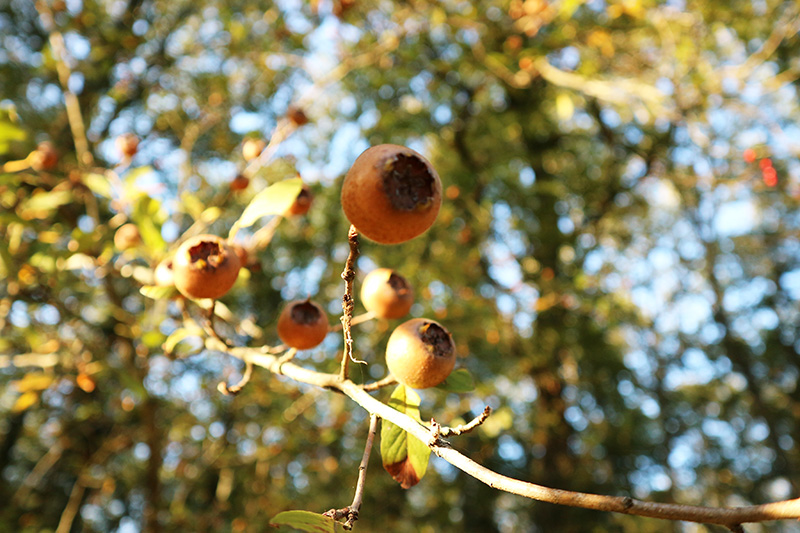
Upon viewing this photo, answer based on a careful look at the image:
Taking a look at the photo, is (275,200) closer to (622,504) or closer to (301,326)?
(301,326)

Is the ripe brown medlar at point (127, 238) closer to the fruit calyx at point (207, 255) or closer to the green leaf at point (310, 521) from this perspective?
the fruit calyx at point (207, 255)

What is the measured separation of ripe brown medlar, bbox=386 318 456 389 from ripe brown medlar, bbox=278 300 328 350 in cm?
33

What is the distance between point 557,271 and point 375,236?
5117 mm

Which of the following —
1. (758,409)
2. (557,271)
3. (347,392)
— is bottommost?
(758,409)

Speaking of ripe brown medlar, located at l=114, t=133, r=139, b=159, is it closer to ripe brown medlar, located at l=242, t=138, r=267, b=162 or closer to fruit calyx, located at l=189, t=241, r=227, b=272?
ripe brown medlar, located at l=242, t=138, r=267, b=162

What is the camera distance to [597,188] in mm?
6066

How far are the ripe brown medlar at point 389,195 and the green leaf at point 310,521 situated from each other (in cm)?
53

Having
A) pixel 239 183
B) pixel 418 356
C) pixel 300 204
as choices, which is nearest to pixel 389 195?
pixel 418 356

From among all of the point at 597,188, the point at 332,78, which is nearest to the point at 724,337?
the point at 597,188

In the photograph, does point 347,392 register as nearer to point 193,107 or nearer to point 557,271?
point 557,271

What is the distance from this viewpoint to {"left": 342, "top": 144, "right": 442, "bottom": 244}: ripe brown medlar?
0.98 meters

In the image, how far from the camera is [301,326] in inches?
58.7

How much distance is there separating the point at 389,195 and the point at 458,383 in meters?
0.71

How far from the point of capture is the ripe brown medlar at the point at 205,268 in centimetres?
138
